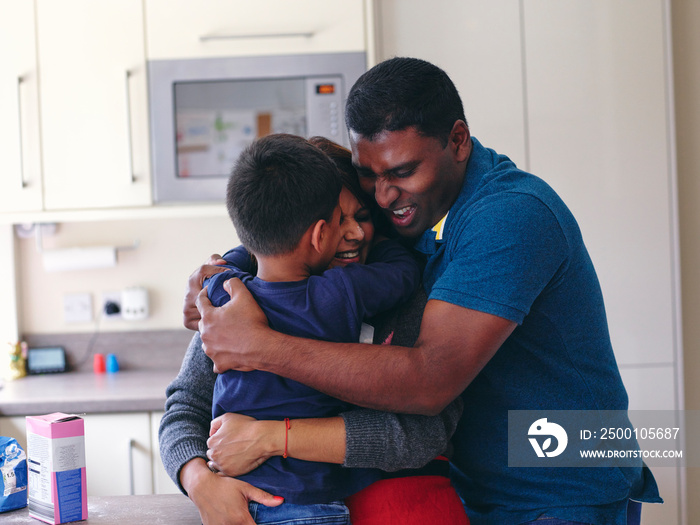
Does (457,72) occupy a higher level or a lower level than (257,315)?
higher

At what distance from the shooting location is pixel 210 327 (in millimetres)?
1088

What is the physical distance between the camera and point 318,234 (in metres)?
1.06

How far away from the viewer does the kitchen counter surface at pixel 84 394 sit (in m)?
2.01

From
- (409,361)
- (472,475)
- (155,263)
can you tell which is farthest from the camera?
(155,263)

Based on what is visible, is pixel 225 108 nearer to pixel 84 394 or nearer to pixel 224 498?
pixel 84 394

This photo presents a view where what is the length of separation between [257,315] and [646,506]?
1.84 metres

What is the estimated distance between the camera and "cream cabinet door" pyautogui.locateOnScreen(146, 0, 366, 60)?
216cm

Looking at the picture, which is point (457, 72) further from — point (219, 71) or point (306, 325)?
point (306, 325)

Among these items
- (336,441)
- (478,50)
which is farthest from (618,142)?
(336,441)

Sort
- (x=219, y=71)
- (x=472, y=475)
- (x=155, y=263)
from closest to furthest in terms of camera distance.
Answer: (x=472, y=475) → (x=219, y=71) → (x=155, y=263)

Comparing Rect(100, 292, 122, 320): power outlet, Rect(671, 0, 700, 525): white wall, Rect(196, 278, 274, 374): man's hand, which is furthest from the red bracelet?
Rect(671, 0, 700, 525): white wall

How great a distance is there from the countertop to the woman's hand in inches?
4.8

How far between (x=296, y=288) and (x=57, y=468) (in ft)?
1.59

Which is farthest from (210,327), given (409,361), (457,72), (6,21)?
(6,21)
